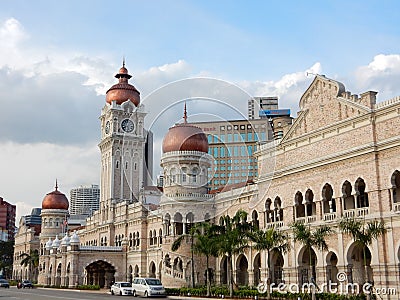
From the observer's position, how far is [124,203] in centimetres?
6331

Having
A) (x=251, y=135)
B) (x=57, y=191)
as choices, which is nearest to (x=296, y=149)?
(x=57, y=191)

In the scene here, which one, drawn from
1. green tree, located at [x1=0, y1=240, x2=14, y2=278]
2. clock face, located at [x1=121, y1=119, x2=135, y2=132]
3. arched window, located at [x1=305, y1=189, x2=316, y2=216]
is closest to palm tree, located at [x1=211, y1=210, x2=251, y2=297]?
arched window, located at [x1=305, y1=189, x2=316, y2=216]

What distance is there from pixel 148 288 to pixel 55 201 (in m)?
49.2

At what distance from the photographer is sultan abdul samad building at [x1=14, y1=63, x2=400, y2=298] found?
101 feet

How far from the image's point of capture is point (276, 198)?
39.3 meters

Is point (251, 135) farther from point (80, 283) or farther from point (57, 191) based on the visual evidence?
point (80, 283)

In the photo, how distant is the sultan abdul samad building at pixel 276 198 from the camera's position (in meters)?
30.8

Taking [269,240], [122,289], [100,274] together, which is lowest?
[122,289]

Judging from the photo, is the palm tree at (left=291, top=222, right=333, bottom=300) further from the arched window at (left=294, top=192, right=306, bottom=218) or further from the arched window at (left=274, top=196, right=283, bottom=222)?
the arched window at (left=274, top=196, right=283, bottom=222)

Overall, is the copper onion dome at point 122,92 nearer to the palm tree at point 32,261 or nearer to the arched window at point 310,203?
the palm tree at point 32,261

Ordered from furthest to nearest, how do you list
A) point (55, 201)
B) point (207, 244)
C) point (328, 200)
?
point (55, 201)
point (207, 244)
point (328, 200)

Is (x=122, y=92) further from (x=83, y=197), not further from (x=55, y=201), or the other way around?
(x=83, y=197)

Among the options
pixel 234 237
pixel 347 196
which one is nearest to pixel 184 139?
pixel 234 237

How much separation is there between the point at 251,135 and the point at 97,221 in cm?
4473
